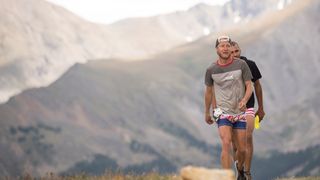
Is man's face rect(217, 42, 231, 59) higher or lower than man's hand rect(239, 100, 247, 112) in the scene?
higher

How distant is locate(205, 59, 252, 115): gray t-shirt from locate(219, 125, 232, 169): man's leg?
0.29 m

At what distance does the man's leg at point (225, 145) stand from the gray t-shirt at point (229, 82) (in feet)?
0.97

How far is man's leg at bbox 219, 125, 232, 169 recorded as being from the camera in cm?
1145

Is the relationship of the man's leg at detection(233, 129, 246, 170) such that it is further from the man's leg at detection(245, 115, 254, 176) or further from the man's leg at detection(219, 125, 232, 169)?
the man's leg at detection(219, 125, 232, 169)

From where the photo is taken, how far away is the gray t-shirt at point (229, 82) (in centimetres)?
1158

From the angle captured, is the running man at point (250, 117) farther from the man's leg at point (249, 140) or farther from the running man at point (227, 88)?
the running man at point (227, 88)

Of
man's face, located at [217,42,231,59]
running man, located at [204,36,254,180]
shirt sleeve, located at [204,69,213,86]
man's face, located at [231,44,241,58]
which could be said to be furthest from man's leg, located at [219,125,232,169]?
man's face, located at [231,44,241,58]

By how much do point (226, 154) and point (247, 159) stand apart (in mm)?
1370

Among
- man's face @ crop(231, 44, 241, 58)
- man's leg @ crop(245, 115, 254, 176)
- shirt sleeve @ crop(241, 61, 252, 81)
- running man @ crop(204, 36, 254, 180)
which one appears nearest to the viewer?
running man @ crop(204, 36, 254, 180)

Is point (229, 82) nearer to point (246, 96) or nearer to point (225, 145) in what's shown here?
point (246, 96)

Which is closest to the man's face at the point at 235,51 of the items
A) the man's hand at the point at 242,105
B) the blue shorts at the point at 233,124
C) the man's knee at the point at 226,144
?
the blue shorts at the point at 233,124

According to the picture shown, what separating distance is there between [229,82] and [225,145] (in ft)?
3.41

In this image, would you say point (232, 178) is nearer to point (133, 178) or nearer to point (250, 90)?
point (250, 90)

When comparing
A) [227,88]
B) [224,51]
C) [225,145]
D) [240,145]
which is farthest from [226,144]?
[224,51]
